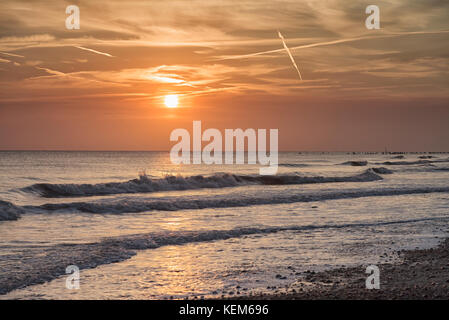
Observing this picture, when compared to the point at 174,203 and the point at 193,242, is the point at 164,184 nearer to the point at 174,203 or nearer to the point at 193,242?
the point at 174,203

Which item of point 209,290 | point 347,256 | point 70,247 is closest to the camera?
point 209,290

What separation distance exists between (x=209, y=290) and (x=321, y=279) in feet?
8.23

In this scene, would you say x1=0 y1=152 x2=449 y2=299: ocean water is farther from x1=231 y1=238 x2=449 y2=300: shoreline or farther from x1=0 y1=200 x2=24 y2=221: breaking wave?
x1=231 y1=238 x2=449 y2=300: shoreline

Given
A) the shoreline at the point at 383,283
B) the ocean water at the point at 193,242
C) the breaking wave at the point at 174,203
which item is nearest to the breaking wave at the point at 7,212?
the ocean water at the point at 193,242

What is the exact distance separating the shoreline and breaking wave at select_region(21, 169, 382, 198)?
28403 millimetres

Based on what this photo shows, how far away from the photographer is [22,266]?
10820mm

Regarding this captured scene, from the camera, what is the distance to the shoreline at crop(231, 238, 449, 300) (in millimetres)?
8281

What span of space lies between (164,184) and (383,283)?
3289cm

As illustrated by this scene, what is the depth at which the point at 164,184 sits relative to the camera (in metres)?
40.9

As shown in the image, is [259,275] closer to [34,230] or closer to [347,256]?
[347,256]

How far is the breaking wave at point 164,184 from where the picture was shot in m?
36.2

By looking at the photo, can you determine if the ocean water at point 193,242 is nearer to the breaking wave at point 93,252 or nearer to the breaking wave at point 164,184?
the breaking wave at point 93,252

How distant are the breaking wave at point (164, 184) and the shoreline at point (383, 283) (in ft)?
93.2
